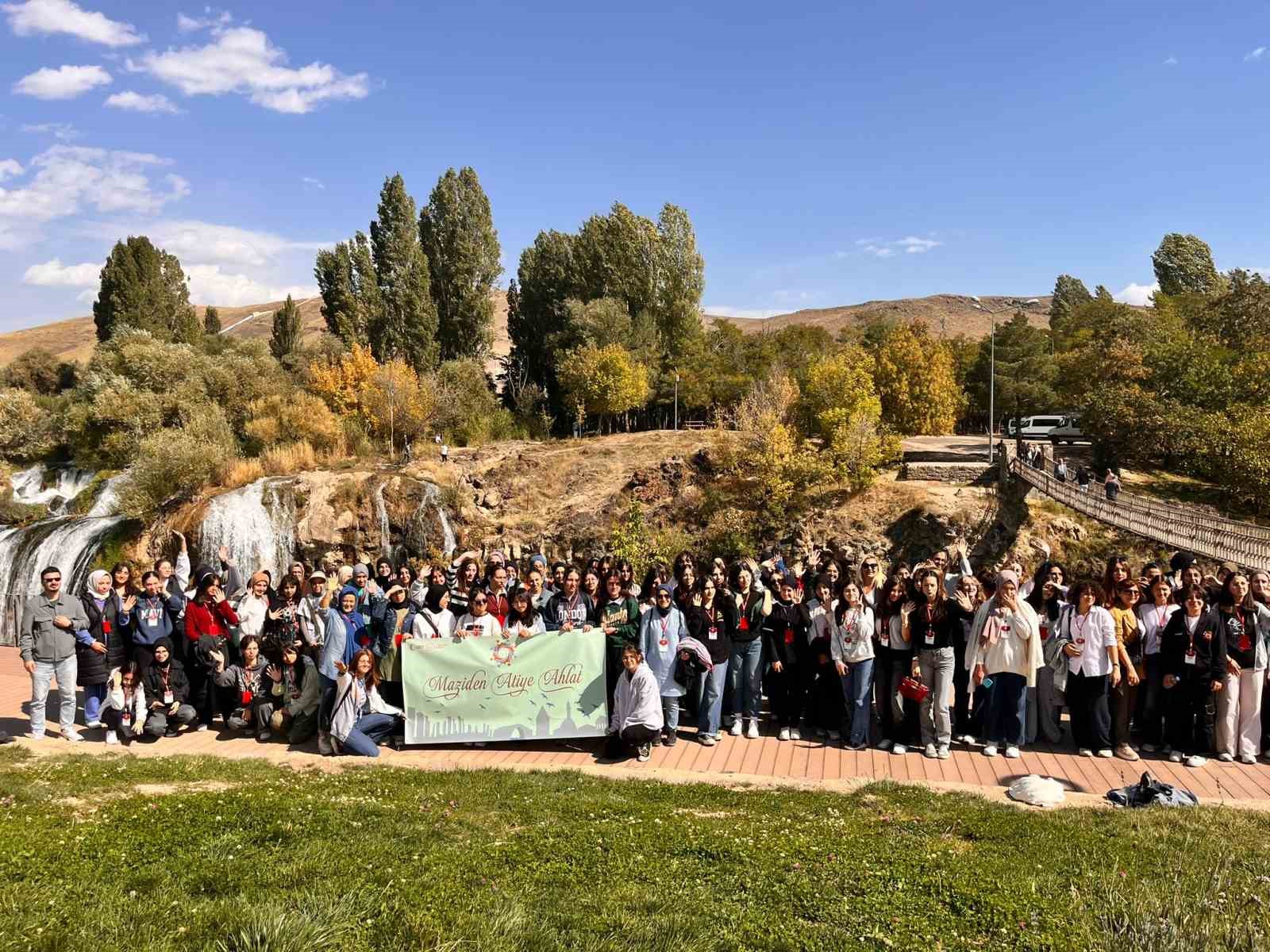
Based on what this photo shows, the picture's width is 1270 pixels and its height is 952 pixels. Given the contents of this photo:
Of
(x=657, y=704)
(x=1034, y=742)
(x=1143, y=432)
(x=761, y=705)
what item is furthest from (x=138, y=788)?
(x=1143, y=432)

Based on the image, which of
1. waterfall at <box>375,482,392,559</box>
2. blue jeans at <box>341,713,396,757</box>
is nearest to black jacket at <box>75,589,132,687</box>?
blue jeans at <box>341,713,396,757</box>

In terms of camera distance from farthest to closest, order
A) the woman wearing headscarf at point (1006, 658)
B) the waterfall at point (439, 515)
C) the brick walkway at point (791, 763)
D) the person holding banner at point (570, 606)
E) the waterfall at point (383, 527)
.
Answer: the waterfall at point (439, 515), the waterfall at point (383, 527), the person holding banner at point (570, 606), the woman wearing headscarf at point (1006, 658), the brick walkway at point (791, 763)

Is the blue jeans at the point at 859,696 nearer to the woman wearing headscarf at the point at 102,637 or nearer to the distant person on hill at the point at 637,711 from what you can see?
the distant person on hill at the point at 637,711

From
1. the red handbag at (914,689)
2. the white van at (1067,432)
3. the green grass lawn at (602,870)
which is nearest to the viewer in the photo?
the green grass lawn at (602,870)

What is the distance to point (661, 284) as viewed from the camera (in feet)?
158

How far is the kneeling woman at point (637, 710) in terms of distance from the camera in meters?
8.46

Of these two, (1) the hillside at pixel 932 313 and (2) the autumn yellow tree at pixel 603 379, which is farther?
(1) the hillside at pixel 932 313

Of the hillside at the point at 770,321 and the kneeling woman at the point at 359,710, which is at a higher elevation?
the hillside at the point at 770,321

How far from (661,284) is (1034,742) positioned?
4220 centimetres

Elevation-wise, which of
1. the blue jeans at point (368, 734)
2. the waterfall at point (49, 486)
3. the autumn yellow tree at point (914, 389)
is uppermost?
the autumn yellow tree at point (914, 389)

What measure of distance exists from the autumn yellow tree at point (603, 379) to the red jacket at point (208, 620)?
33.9m

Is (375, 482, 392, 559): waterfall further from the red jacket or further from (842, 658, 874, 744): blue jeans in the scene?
(842, 658, 874, 744): blue jeans

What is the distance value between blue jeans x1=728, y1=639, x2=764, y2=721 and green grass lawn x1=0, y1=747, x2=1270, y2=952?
2121mm

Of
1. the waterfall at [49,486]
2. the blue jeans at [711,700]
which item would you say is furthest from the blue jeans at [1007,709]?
the waterfall at [49,486]
